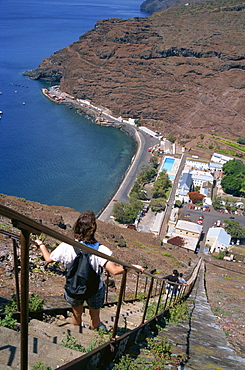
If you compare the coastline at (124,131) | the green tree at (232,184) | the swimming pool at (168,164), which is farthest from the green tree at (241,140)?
the green tree at (232,184)

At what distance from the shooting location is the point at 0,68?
301 feet

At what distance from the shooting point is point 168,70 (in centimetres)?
7612

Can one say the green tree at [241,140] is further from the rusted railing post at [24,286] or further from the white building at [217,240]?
the rusted railing post at [24,286]

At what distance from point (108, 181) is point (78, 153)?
10761 mm

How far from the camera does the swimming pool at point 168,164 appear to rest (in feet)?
162

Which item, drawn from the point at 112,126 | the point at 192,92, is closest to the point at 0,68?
the point at 112,126

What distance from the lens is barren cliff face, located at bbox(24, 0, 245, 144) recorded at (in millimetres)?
68750

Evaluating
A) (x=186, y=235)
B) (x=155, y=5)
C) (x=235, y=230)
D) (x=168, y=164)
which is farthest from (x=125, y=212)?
(x=155, y=5)

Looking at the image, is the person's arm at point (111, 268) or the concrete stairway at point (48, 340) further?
the person's arm at point (111, 268)

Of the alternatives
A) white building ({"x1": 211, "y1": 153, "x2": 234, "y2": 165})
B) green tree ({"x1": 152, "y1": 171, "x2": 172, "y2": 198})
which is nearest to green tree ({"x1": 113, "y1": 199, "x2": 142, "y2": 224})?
green tree ({"x1": 152, "y1": 171, "x2": 172, "y2": 198})

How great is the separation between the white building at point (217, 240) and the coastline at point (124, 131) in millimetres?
10567

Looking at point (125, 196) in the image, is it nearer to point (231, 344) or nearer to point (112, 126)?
point (112, 126)

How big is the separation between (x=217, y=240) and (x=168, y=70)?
55078 mm

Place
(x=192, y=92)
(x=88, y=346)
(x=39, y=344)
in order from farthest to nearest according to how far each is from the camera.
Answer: (x=192, y=92)
(x=88, y=346)
(x=39, y=344)
